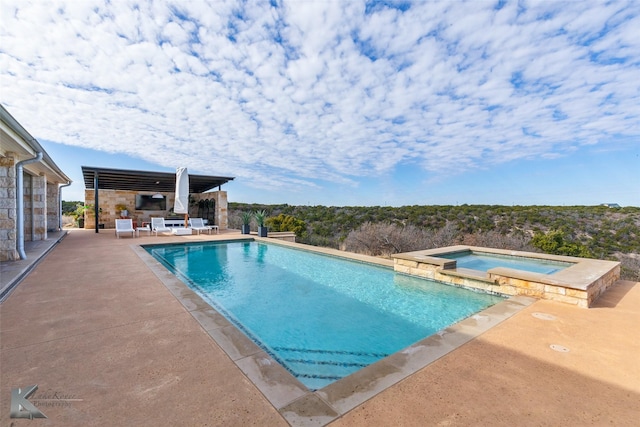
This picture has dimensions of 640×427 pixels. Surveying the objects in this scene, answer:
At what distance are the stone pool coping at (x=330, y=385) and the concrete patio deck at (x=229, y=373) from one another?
0.08m

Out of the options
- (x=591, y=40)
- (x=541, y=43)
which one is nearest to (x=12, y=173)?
(x=541, y=43)

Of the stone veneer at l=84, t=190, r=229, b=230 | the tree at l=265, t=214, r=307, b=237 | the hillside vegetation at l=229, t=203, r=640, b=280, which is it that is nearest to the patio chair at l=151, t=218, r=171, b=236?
the stone veneer at l=84, t=190, r=229, b=230

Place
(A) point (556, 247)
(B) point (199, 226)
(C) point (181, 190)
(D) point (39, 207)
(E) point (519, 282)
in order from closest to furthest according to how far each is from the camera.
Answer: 1. (E) point (519, 282)
2. (D) point (39, 207)
3. (A) point (556, 247)
4. (C) point (181, 190)
5. (B) point (199, 226)

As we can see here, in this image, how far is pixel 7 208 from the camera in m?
6.25

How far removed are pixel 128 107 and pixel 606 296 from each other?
15.2 m

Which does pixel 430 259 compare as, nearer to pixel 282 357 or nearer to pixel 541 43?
pixel 282 357

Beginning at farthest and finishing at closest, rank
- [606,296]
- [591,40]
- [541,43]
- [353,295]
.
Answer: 1. [541,43]
2. [591,40]
3. [353,295]
4. [606,296]

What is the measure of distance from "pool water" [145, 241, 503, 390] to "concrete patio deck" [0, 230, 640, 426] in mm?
915

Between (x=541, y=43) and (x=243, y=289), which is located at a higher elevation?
(x=541, y=43)

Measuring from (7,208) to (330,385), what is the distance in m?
8.27

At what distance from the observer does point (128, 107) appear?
11195 mm

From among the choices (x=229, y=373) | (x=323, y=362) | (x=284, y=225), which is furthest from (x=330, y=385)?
(x=284, y=225)

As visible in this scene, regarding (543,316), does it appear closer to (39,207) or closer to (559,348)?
(559,348)

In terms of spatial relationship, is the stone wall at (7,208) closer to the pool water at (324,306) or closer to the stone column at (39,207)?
the pool water at (324,306)
